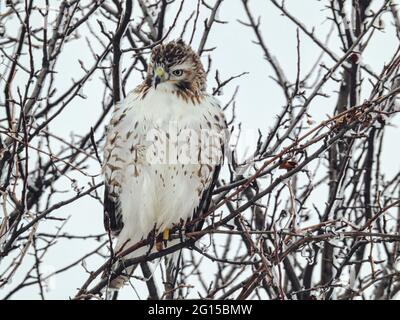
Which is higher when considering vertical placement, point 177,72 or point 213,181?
point 177,72

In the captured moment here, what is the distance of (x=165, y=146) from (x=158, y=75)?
47 cm

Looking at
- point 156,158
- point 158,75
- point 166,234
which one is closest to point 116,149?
point 156,158


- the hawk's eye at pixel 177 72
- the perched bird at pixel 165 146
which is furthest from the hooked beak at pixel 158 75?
the hawk's eye at pixel 177 72

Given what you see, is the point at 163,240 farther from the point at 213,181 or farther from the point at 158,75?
the point at 158,75

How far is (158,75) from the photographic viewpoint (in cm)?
515

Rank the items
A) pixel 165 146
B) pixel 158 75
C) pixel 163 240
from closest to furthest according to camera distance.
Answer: pixel 165 146
pixel 158 75
pixel 163 240

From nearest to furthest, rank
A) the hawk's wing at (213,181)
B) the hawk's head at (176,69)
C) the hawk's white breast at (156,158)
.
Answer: the hawk's white breast at (156,158)
the hawk's head at (176,69)
the hawk's wing at (213,181)

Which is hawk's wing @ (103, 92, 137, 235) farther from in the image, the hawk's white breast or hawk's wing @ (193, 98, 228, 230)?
hawk's wing @ (193, 98, 228, 230)

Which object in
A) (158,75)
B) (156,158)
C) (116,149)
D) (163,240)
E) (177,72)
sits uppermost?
(177,72)

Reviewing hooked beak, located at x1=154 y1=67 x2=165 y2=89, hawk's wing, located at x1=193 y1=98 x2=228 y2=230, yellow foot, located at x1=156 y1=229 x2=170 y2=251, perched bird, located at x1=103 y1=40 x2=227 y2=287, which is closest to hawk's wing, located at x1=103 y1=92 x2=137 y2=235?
perched bird, located at x1=103 y1=40 x2=227 y2=287

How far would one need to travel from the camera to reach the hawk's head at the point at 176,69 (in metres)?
5.20

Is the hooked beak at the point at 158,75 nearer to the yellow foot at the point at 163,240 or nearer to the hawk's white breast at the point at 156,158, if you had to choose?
the hawk's white breast at the point at 156,158

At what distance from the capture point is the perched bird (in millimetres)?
5039

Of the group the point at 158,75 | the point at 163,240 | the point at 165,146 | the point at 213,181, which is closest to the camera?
the point at 165,146
